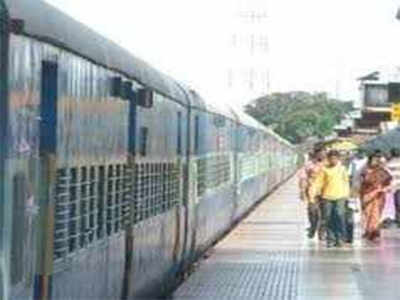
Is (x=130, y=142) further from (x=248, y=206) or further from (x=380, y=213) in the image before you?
(x=248, y=206)

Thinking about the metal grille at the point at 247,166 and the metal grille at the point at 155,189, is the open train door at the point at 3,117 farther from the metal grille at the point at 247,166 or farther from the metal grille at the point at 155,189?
the metal grille at the point at 247,166

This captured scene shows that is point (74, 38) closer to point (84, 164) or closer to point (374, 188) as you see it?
point (84, 164)

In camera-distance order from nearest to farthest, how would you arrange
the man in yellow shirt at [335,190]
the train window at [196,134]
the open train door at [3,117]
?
the open train door at [3,117] → the train window at [196,134] → the man in yellow shirt at [335,190]

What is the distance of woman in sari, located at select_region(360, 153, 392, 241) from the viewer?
26703 millimetres

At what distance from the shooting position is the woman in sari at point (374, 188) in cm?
2670

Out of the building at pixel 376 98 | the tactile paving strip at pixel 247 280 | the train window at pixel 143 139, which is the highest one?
the building at pixel 376 98

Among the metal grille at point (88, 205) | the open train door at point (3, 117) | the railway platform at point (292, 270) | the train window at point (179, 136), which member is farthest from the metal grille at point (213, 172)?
the open train door at point (3, 117)

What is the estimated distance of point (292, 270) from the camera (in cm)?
2091

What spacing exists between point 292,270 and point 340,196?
4.02 m

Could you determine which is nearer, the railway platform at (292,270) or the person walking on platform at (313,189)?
the railway platform at (292,270)

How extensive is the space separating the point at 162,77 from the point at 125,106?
3.89m

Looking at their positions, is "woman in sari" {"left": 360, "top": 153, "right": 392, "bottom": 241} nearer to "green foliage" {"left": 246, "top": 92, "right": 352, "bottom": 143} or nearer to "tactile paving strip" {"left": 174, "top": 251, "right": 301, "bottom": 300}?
"tactile paving strip" {"left": 174, "top": 251, "right": 301, "bottom": 300}

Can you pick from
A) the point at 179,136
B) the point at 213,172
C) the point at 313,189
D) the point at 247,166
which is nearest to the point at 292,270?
the point at 213,172

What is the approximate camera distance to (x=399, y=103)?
3388 centimetres
